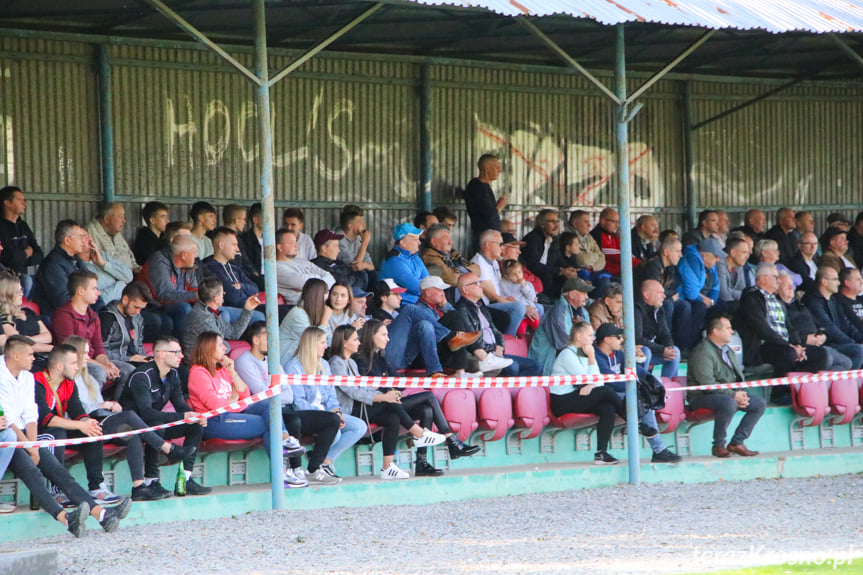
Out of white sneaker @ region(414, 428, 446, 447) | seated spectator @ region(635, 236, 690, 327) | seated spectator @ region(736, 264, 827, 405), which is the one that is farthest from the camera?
seated spectator @ region(635, 236, 690, 327)

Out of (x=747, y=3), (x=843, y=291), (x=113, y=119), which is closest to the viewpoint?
(x=747, y=3)

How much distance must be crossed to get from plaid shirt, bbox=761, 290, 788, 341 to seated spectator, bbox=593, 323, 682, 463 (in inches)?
81.9

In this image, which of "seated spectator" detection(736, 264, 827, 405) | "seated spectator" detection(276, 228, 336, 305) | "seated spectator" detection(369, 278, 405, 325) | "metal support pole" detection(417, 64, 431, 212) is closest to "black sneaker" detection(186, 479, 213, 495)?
"seated spectator" detection(369, 278, 405, 325)

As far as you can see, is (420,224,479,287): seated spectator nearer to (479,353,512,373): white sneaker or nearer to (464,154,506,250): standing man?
(464,154,506,250): standing man

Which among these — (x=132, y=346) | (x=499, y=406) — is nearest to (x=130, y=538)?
(x=132, y=346)

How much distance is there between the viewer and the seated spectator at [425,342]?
37.0 feet

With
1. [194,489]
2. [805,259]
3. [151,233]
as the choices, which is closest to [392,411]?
[194,489]

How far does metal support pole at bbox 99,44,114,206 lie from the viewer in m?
13.0

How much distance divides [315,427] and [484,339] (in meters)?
2.18

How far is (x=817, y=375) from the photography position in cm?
1269

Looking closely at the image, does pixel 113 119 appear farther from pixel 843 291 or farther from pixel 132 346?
pixel 843 291

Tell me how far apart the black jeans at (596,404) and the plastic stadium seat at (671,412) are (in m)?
0.53

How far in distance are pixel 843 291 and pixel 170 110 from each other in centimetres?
694

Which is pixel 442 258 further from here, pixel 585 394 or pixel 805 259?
pixel 805 259
